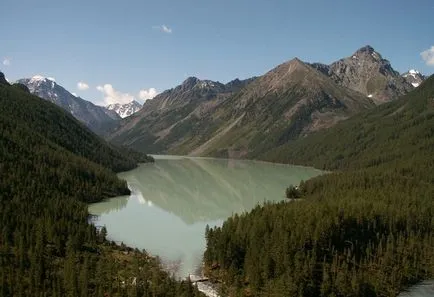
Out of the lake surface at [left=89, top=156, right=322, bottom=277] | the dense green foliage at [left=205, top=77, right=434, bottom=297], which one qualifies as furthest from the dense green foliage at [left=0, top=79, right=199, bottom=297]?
the dense green foliage at [left=205, top=77, right=434, bottom=297]

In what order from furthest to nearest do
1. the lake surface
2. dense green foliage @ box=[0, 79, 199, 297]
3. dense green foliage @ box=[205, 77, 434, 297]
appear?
1. the lake surface
2. dense green foliage @ box=[205, 77, 434, 297]
3. dense green foliage @ box=[0, 79, 199, 297]

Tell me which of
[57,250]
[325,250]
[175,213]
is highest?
[175,213]

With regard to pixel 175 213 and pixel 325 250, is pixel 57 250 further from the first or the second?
pixel 175 213

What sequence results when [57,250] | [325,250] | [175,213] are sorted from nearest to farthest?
1. [325,250]
2. [57,250]
3. [175,213]

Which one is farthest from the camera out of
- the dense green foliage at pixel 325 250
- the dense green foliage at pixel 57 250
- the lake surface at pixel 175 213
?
the lake surface at pixel 175 213

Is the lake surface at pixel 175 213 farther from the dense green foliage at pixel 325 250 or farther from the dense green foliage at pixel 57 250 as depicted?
the dense green foliage at pixel 325 250

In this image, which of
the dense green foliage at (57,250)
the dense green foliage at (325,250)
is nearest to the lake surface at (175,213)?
the dense green foliage at (57,250)

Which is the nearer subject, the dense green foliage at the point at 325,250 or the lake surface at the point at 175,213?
the dense green foliage at the point at 325,250

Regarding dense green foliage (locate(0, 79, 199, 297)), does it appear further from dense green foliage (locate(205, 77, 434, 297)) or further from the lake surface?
dense green foliage (locate(205, 77, 434, 297))

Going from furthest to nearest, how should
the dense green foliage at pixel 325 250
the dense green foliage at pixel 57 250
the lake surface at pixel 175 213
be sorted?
the lake surface at pixel 175 213
the dense green foliage at pixel 325 250
the dense green foliage at pixel 57 250

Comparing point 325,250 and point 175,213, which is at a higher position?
point 175,213

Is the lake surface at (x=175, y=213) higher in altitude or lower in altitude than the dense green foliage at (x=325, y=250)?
higher

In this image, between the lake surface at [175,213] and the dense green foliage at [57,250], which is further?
the lake surface at [175,213]

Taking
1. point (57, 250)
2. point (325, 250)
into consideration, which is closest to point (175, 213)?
point (57, 250)
